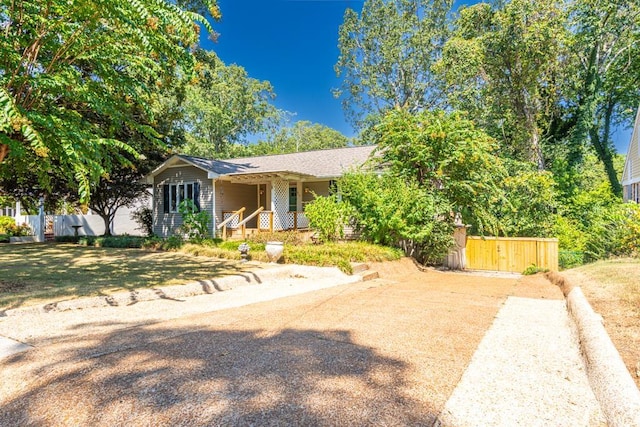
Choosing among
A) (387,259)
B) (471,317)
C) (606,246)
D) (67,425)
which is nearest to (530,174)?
(606,246)

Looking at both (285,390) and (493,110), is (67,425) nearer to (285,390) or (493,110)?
(285,390)

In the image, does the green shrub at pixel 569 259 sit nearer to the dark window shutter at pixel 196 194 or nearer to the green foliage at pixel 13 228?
the dark window shutter at pixel 196 194

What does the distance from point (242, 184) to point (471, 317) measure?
1547 centimetres

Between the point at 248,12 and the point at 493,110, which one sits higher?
the point at 248,12

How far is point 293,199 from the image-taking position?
1919cm

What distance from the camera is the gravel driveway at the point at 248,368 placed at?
2.59 m

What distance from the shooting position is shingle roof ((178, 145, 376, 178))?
17422mm

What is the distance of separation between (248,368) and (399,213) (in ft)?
31.3

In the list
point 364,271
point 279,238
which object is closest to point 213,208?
point 279,238

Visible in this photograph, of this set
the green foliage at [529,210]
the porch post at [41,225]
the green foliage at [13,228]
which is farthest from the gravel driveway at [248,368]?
the green foliage at [13,228]

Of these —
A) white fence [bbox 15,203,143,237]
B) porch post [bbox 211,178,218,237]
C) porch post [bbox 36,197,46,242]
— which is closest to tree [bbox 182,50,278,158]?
white fence [bbox 15,203,143,237]

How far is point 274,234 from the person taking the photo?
1464 centimetres

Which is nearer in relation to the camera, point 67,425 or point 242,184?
point 67,425

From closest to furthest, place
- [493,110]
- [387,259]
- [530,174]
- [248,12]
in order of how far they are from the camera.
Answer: [387,259]
[530,174]
[493,110]
[248,12]
